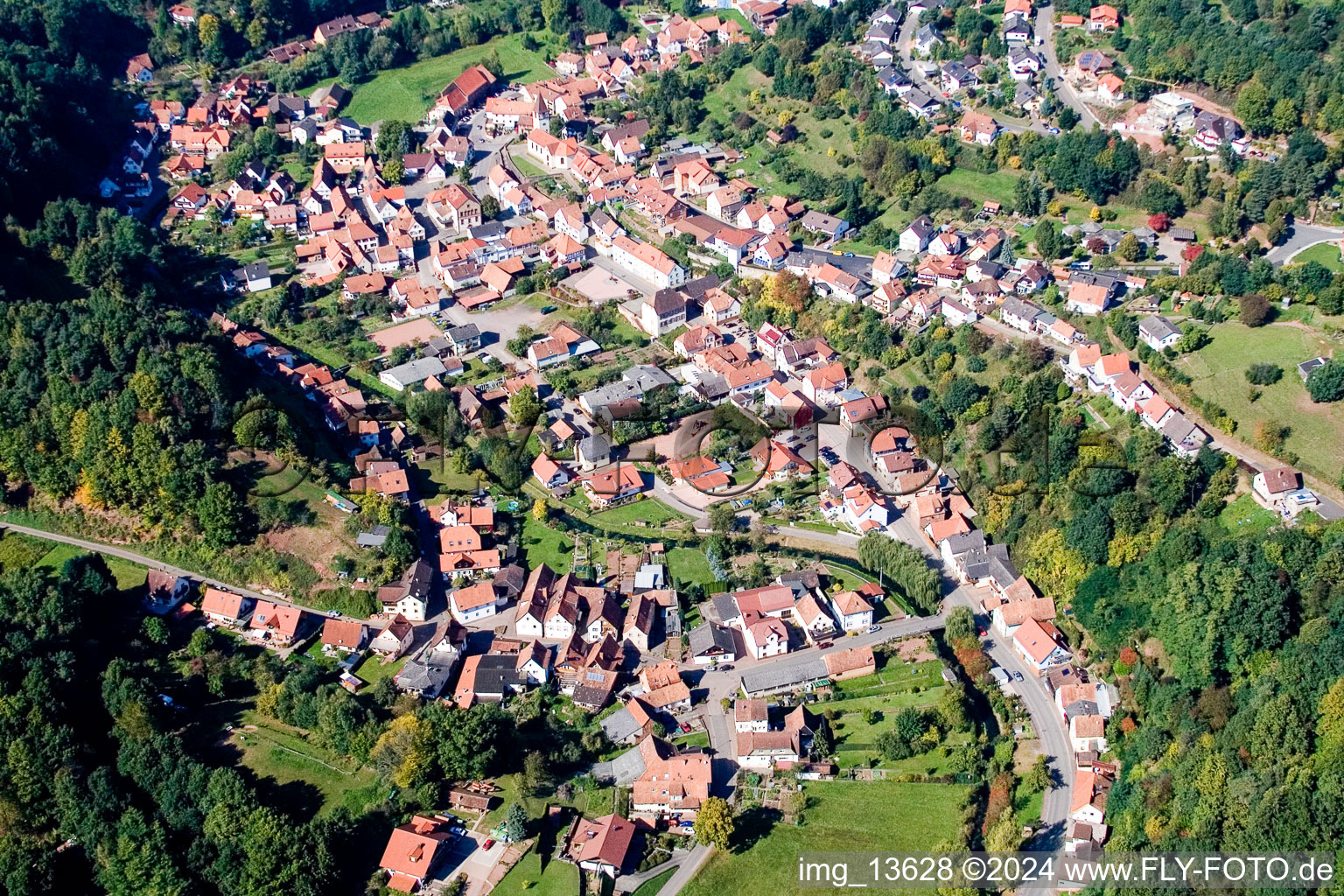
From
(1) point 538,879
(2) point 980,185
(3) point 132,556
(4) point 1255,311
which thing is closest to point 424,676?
(1) point 538,879

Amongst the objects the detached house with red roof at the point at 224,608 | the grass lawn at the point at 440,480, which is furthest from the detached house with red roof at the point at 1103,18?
the detached house with red roof at the point at 224,608

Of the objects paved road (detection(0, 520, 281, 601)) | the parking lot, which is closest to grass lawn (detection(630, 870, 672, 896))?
the parking lot

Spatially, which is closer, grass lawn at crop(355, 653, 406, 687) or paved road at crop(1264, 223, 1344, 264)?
grass lawn at crop(355, 653, 406, 687)

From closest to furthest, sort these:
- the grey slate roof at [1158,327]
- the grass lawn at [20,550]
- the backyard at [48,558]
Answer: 1. the backyard at [48,558]
2. the grass lawn at [20,550]
3. the grey slate roof at [1158,327]

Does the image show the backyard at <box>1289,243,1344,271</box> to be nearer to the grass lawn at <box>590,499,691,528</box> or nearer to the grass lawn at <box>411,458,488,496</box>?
the grass lawn at <box>590,499,691,528</box>

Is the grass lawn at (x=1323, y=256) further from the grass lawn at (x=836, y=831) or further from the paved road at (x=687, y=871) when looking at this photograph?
the paved road at (x=687, y=871)

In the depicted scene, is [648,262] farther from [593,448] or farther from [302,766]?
[302,766]

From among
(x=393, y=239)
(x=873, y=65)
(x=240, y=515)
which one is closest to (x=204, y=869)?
(x=240, y=515)

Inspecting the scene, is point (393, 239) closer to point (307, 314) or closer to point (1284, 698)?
point (307, 314)
